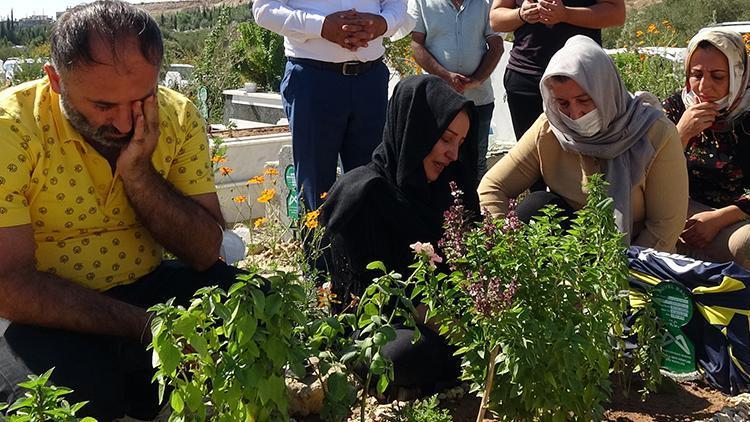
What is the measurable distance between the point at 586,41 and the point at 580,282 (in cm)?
181

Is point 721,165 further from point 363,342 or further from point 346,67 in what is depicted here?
point 363,342

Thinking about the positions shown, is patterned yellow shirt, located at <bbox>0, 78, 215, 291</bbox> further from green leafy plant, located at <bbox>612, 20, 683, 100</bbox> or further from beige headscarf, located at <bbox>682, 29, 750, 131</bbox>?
green leafy plant, located at <bbox>612, 20, 683, 100</bbox>

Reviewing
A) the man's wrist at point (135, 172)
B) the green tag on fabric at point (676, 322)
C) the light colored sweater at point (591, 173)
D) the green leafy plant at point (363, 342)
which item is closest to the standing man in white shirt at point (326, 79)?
the light colored sweater at point (591, 173)

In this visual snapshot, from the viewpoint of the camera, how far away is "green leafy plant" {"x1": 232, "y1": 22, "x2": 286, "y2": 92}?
11.3m

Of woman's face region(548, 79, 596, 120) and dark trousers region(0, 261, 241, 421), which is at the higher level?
woman's face region(548, 79, 596, 120)

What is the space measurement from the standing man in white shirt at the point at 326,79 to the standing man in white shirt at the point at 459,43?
2.81 feet

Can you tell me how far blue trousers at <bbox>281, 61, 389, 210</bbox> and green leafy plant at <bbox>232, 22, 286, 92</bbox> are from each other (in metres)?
7.18

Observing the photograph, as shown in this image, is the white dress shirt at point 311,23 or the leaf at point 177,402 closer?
the leaf at point 177,402

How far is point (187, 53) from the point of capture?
14000 millimetres

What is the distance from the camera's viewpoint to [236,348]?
1.92 metres

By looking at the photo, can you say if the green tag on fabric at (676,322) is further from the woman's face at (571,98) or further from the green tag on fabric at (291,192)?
the green tag on fabric at (291,192)

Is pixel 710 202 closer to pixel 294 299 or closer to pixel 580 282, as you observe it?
pixel 580 282

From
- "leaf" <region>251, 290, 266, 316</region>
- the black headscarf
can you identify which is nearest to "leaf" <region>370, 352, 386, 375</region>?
"leaf" <region>251, 290, 266, 316</region>

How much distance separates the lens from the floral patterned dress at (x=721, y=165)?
414cm
